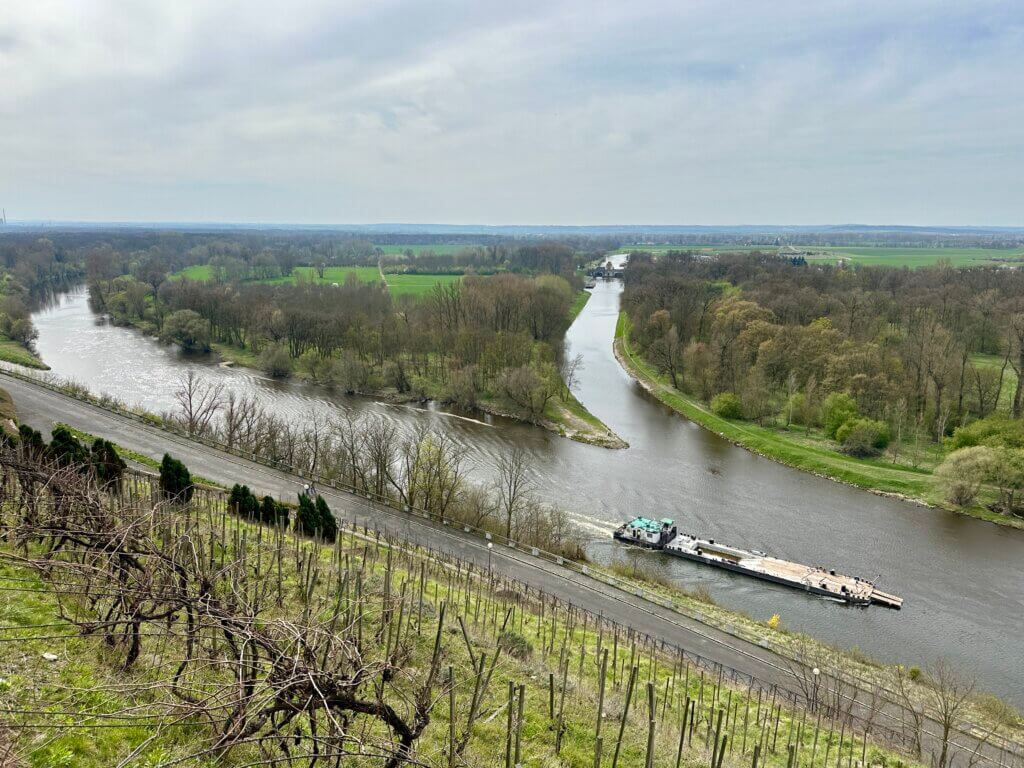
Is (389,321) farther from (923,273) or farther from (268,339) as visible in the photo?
(923,273)

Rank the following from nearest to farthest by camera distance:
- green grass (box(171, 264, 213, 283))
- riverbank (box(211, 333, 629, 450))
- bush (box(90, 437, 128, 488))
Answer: bush (box(90, 437, 128, 488)) < riverbank (box(211, 333, 629, 450)) < green grass (box(171, 264, 213, 283))

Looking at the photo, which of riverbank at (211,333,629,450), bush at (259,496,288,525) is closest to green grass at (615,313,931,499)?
riverbank at (211,333,629,450)

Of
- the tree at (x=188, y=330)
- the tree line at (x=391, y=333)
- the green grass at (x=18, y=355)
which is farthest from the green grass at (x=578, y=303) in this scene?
the green grass at (x=18, y=355)

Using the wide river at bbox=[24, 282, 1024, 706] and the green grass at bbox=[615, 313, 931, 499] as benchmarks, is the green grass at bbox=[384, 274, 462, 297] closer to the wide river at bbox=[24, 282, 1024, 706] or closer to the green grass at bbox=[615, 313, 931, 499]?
the wide river at bbox=[24, 282, 1024, 706]

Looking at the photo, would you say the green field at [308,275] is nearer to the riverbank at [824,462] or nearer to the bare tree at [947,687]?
the riverbank at [824,462]

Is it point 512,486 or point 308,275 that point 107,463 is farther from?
point 308,275

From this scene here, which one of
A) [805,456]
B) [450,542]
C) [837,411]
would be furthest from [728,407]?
[450,542]

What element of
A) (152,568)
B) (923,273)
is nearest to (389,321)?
(152,568)
